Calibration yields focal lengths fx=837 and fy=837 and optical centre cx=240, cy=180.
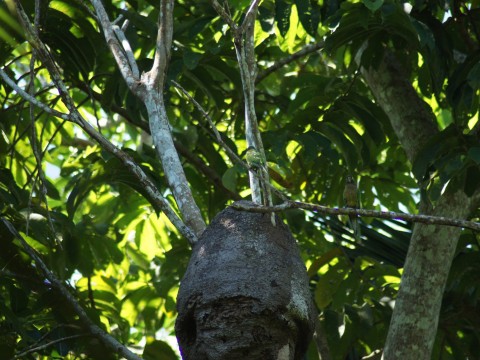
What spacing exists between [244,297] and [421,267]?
1.60 metres

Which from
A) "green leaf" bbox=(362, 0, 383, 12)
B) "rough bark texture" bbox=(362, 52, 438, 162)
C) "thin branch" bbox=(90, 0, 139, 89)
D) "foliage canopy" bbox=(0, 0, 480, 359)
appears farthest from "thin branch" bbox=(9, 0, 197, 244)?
"rough bark texture" bbox=(362, 52, 438, 162)

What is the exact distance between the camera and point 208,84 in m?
4.12

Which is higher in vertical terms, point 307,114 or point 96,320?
point 307,114

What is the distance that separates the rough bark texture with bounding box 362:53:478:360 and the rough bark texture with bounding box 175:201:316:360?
1.21 metres

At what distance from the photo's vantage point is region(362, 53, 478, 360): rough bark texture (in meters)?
3.25

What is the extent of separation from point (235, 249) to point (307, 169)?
262cm

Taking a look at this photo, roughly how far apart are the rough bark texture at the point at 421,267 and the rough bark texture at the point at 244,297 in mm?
1213

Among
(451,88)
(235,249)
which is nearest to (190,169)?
(451,88)

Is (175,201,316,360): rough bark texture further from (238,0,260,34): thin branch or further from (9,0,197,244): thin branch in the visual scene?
(238,0,260,34): thin branch

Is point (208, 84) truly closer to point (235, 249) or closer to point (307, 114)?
point (307, 114)

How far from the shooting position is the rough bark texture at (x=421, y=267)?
10.7ft

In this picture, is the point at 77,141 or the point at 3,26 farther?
the point at 77,141

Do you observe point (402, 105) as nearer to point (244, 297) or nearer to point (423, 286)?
point (423, 286)

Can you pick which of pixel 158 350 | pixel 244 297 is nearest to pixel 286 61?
pixel 158 350
